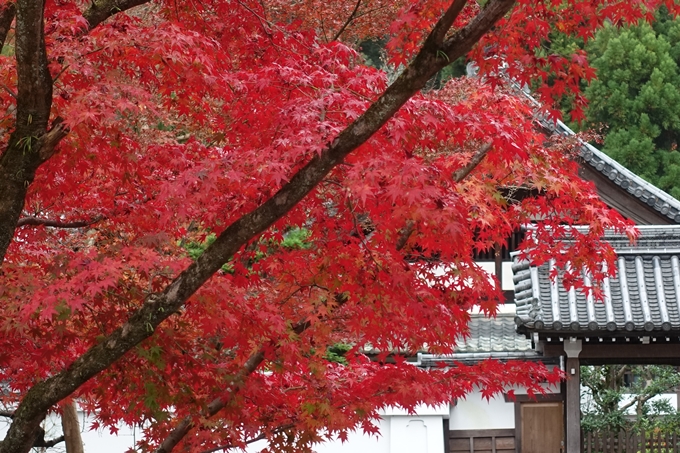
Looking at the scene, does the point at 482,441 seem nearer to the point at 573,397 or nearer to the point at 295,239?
the point at 573,397

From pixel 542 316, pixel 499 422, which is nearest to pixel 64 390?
pixel 542 316

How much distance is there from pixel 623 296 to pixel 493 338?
290 centimetres

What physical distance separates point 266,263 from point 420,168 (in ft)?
7.26

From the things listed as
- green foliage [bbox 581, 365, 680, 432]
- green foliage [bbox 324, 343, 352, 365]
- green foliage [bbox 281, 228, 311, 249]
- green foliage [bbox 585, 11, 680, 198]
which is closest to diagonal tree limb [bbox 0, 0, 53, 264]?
green foliage [bbox 324, 343, 352, 365]

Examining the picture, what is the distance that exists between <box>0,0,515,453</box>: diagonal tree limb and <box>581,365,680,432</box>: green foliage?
37.2ft

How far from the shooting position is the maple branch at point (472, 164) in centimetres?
661

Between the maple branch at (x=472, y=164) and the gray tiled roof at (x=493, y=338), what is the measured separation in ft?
23.0

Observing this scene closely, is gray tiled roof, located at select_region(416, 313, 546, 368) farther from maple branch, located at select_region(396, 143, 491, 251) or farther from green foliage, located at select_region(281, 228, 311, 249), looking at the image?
maple branch, located at select_region(396, 143, 491, 251)

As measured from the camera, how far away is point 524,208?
7.32 meters

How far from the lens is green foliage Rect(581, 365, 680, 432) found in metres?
15.5

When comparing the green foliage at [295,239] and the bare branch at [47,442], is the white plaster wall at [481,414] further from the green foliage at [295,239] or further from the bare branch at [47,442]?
the bare branch at [47,442]

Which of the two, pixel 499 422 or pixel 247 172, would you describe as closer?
pixel 247 172

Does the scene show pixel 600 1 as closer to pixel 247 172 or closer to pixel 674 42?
pixel 247 172

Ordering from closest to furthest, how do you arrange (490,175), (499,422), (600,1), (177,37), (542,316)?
(177,37)
(600,1)
(490,175)
(542,316)
(499,422)
